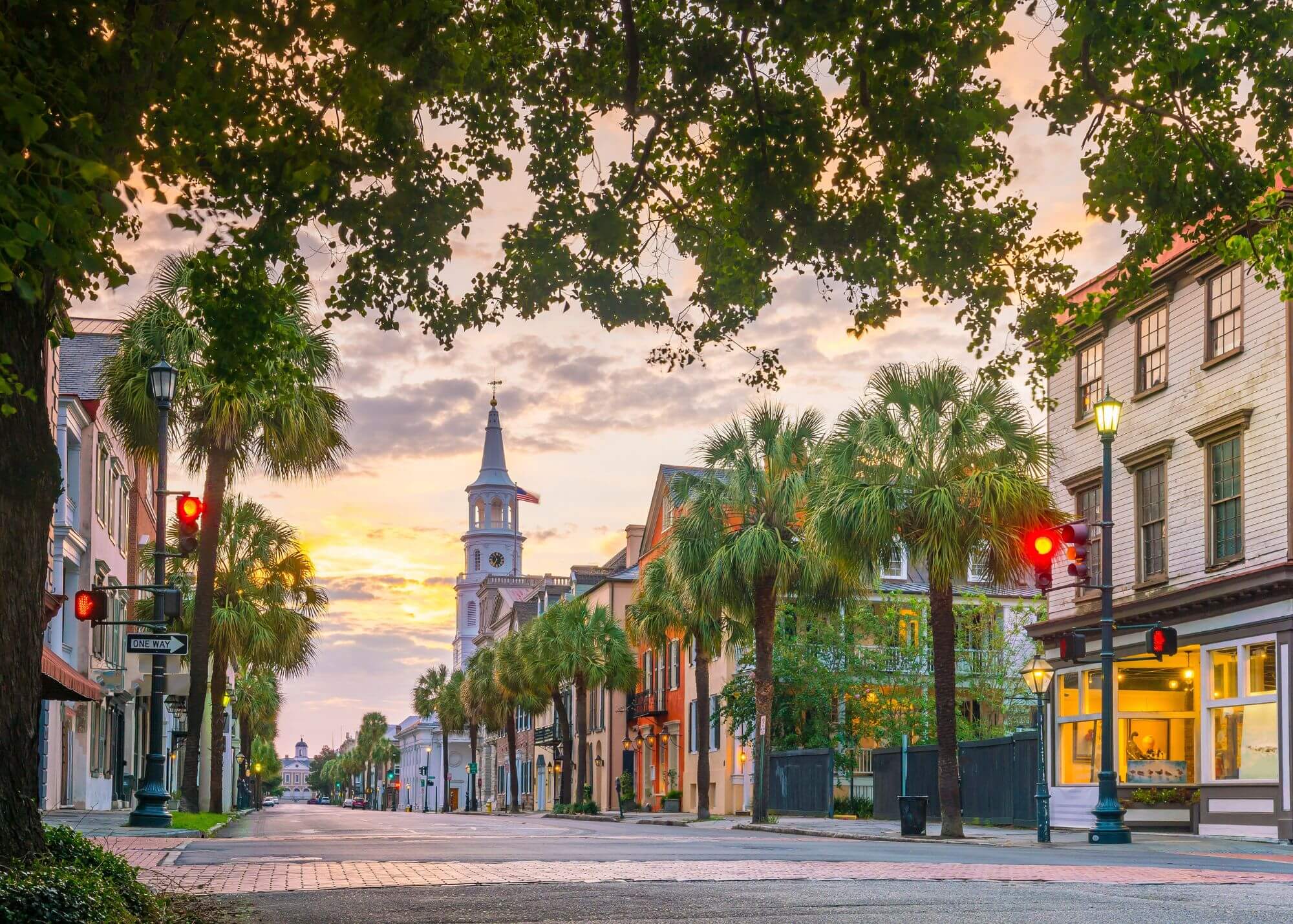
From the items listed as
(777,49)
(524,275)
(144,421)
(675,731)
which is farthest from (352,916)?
(675,731)

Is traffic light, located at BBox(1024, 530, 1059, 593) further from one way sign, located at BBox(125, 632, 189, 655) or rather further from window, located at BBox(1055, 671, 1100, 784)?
one way sign, located at BBox(125, 632, 189, 655)

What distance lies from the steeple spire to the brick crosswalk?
450 ft

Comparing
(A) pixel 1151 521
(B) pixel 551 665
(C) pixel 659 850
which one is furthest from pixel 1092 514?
(B) pixel 551 665

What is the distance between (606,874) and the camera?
1434 cm

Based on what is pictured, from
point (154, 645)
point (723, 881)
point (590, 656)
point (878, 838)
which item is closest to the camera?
point (723, 881)

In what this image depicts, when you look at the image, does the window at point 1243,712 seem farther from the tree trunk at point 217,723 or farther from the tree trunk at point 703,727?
the tree trunk at point 217,723

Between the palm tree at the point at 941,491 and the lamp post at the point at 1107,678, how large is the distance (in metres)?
→ 2.09

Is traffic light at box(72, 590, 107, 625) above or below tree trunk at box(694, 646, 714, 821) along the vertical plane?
above

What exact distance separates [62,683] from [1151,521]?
67.8 ft

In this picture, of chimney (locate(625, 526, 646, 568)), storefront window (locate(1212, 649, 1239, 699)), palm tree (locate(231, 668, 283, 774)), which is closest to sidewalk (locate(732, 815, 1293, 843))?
storefront window (locate(1212, 649, 1239, 699))

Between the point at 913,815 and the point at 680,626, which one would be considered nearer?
the point at 913,815

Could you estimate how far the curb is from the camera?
2509 cm

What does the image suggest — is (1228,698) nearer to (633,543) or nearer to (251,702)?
(633,543)

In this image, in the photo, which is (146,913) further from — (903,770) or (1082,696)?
(903,770)
